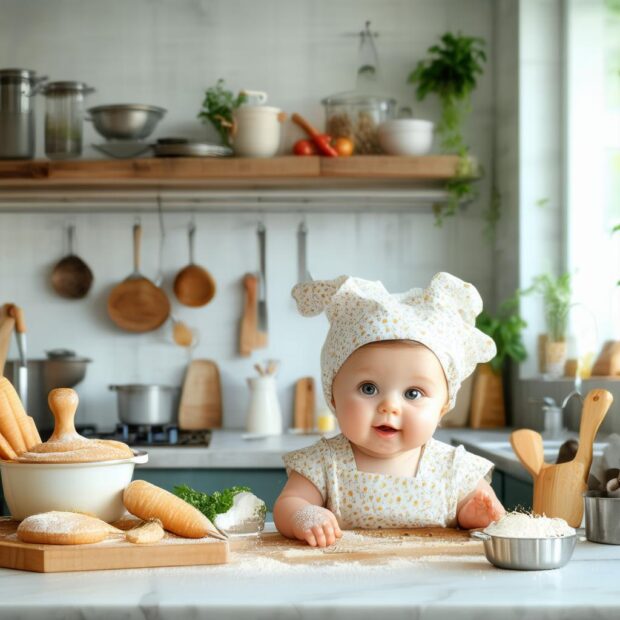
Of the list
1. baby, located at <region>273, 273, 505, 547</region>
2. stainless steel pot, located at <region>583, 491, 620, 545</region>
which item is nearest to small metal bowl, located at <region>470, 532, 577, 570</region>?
stainless steel pot, located at <region>583, 491, 620, 545</region>

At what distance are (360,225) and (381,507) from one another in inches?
97.6

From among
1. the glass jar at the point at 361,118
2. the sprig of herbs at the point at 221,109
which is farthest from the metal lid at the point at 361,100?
the sprig of herbs at the point at 221,109

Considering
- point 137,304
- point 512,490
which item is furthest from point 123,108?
point 512,490

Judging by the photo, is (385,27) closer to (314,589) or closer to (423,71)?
(423,71)

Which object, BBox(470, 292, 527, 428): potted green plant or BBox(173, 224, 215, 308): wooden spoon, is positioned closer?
BBox(470, 292, 527, 428): potted green plant

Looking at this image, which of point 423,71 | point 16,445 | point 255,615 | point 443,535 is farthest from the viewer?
point 423,71

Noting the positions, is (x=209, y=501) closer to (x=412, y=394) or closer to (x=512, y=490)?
(x=412, y=394)

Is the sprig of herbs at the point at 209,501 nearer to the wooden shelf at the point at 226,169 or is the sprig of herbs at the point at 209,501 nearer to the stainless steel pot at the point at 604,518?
the stainless steel pot at the point at 604,518

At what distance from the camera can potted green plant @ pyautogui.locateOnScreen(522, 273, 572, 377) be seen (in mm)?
3410

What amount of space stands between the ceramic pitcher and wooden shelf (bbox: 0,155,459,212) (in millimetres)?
709

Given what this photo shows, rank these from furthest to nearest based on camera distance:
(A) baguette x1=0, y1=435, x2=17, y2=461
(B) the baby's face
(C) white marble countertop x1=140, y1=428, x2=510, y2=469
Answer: (C) white marble countertop x1=140, y1=428, x2=510, y2=469, (B) the baby's face, (A) baguette x1=0, y1=435, x2=17, y2=461

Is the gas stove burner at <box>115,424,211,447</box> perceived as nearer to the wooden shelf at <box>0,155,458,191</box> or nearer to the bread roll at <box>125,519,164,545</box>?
the wooden shelf at <box>0,155,458,191</box>

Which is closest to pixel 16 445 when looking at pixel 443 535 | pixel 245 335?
pixel 443 535

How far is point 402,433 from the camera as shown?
4.83 ft
